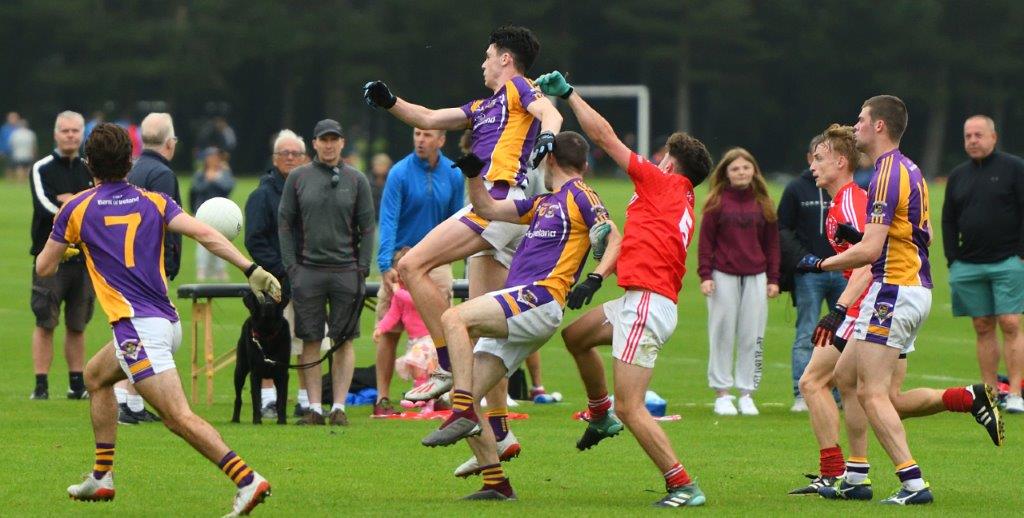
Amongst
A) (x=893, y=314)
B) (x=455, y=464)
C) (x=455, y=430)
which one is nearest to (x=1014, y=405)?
(x=893, y=314)

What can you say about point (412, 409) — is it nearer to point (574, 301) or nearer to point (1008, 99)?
point (574, 301)

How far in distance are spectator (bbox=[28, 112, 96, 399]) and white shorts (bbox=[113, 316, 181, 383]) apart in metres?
5.21

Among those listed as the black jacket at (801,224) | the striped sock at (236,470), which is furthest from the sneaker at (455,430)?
the black jacket at (801,224)

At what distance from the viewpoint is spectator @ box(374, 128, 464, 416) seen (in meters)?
13.3

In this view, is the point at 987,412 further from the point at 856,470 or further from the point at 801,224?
the point at 801,224

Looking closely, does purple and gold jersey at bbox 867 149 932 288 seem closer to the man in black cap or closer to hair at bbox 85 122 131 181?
hair at bbox 85 122 131 181

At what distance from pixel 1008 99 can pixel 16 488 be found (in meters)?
57.3

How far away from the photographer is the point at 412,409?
13500mm

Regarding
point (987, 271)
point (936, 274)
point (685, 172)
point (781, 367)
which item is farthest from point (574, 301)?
point (936, 274)

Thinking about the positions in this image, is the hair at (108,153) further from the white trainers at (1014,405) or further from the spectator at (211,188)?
the spectator at (211,188)

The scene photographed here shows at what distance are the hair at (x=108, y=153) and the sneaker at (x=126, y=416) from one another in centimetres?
428

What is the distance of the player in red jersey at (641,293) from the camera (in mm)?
8742

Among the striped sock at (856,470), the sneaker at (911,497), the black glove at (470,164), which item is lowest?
the sneaker at (911,497)

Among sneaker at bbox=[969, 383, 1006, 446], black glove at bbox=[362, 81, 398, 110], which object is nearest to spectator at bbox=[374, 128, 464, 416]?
black glove at bbox=[362, 81, 398, 110]
